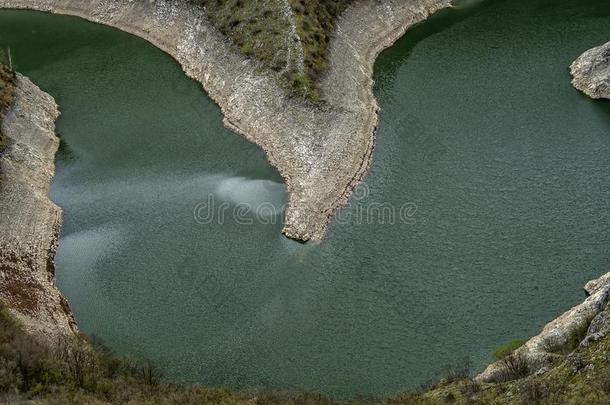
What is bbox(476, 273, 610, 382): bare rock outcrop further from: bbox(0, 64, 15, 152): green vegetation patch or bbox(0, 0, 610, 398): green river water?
bbox(0, 64, 15, 152): green vegetation patch

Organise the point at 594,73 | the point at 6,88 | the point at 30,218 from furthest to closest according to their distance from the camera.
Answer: the point at 594,73 < the point at 6,88 < the point at 30,218

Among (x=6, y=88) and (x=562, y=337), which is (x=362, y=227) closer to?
(x=562, y=337)

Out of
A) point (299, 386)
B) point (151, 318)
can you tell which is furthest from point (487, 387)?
point (151, 318)

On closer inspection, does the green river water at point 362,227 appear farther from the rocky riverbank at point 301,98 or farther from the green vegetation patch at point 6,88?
the green vegetation patch at point 6,88

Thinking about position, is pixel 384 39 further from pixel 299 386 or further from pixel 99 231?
pixel 299 386

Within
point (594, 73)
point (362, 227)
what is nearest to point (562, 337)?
point (362, 227)

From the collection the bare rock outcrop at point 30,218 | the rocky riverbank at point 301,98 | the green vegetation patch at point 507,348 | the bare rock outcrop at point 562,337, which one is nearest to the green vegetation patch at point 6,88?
the bare rock outcrop at point 30,218
